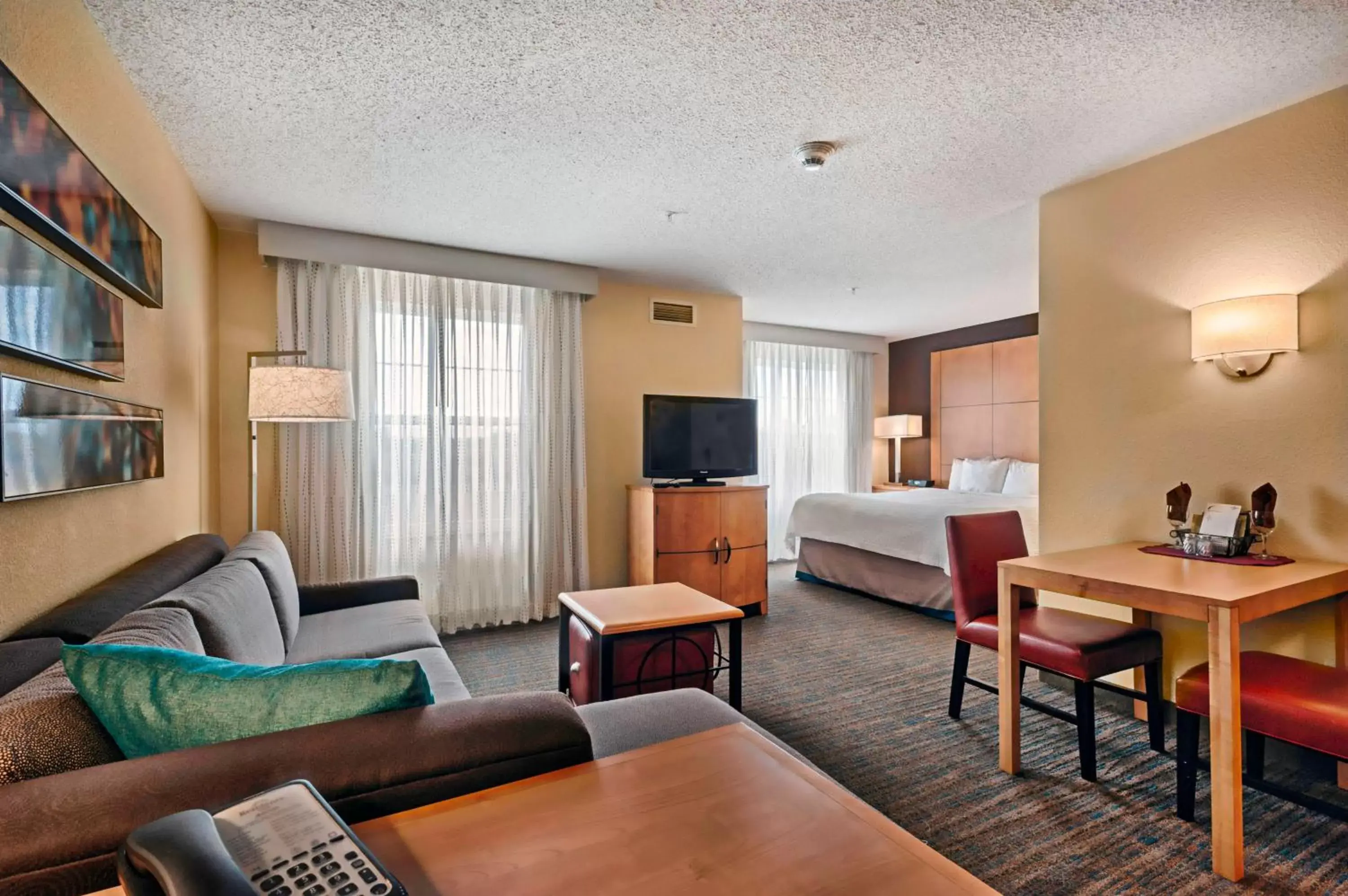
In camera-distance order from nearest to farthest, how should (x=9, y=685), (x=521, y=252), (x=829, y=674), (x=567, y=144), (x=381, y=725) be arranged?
(x=381, y=725) < (x=9, y=685) < (x=567, y=144) < (x=829, y=674) < (x=521, y=252)

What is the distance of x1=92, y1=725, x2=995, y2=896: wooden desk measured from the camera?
2.27 feet

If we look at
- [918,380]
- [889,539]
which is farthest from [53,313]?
[918,380]

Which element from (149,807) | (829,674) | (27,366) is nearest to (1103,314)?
(829,674)

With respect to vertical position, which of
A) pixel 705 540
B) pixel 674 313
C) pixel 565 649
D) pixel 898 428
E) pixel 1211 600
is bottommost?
pixel 565 649

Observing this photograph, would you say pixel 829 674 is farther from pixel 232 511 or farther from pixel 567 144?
pixel 232 511

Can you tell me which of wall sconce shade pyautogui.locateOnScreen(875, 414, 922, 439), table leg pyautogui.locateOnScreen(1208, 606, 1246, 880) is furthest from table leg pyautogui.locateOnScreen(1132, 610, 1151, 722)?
wall sconce shade pyautogui.locateOnScreen(875, 414, 922, 439)

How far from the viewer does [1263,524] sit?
2.24 meters

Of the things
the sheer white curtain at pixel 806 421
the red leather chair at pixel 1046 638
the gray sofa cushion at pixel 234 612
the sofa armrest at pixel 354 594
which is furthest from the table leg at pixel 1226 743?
the sheer white curtain at pixel 806 421

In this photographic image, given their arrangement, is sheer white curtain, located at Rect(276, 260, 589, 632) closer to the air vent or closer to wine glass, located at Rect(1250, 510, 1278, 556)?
the air vent

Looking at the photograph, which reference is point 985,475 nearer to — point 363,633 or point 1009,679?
point 1009,679

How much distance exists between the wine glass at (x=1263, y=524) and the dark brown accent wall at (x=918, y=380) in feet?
14.6

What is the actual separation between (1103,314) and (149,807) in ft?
11.5

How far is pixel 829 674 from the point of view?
3307 millimetres

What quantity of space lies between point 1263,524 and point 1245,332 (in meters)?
0.70
